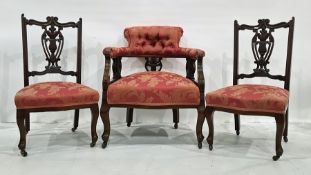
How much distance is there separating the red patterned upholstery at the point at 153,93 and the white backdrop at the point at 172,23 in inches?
33.0

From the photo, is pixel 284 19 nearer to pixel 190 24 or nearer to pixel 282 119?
pixel 190 24

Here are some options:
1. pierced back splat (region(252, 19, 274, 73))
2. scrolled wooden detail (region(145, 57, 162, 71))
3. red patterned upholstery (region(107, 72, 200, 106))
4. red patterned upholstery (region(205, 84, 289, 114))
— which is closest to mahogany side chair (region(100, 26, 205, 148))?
red patterned upholstery (region(107, 72, 200, 106))

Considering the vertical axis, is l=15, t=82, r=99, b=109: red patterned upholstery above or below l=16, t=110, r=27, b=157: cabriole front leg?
above

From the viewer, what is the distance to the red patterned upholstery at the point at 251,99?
8.48 ft

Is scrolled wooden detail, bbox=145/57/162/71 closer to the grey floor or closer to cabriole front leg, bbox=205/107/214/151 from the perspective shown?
the grey floor

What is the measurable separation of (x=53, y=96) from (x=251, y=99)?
1298mm

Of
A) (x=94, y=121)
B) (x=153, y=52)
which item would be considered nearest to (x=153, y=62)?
(x=153, y=52)

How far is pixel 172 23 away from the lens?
11.8ft

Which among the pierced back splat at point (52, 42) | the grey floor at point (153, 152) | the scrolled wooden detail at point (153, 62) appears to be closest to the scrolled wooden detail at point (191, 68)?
the scrolled wooden detail at point (153, 62)

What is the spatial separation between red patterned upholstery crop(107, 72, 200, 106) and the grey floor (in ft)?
1.13

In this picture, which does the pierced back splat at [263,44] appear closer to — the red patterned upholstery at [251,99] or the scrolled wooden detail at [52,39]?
the red patterned upholstery at [251,99]

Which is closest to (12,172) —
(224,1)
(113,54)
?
(113,54)

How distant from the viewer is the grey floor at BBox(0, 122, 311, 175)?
248cm

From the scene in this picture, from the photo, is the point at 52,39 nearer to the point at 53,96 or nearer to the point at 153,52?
the point at 53,96
